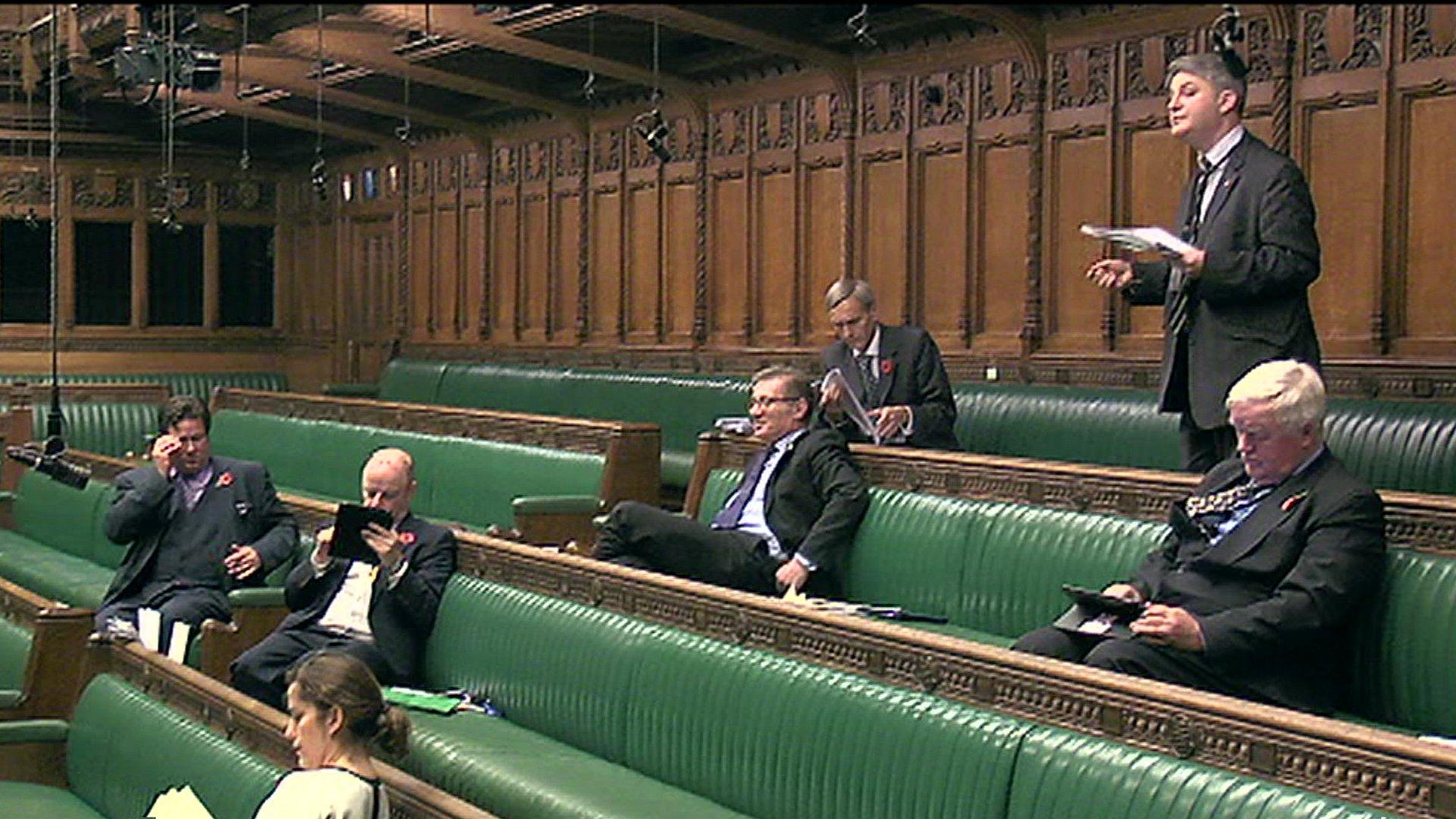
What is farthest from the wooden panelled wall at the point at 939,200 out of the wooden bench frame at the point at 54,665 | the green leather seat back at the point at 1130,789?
the wooden bench frame at the point at 54,665

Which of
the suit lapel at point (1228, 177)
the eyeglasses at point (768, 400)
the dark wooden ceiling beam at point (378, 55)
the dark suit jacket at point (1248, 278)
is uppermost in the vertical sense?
the dark wooden ceiling beam at point (378, 55)

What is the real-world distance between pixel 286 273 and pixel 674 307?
7.63 meters

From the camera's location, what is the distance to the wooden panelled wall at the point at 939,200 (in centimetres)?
820

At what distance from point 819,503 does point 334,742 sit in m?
2.81

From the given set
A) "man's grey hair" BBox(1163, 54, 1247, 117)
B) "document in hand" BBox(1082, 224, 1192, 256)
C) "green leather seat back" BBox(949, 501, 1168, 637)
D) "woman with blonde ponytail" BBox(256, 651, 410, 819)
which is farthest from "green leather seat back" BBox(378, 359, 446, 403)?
"woman with blonde ponytail" BBox(256, 651, 410, 819)

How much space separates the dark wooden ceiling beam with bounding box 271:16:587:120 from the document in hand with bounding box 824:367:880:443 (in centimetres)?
710

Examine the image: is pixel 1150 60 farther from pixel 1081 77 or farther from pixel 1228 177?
pixel 1228 177

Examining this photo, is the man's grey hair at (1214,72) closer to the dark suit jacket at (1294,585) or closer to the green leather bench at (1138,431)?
the dark suit jacket at (1294,585)

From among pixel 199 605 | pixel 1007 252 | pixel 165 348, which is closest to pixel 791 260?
pixel 1007 252

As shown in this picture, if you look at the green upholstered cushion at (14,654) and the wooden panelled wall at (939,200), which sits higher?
the wooden panelled wall at (939,200)

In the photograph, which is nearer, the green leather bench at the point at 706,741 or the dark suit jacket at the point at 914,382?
the green leather bench at the point at 706,741

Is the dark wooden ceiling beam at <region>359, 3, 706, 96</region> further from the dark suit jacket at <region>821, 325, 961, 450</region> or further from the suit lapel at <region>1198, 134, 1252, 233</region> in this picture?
the suit lapel at <region>1198, 134, 1252, 233</region>

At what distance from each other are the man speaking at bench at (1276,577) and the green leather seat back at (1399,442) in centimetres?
215

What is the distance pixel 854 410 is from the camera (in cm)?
740
